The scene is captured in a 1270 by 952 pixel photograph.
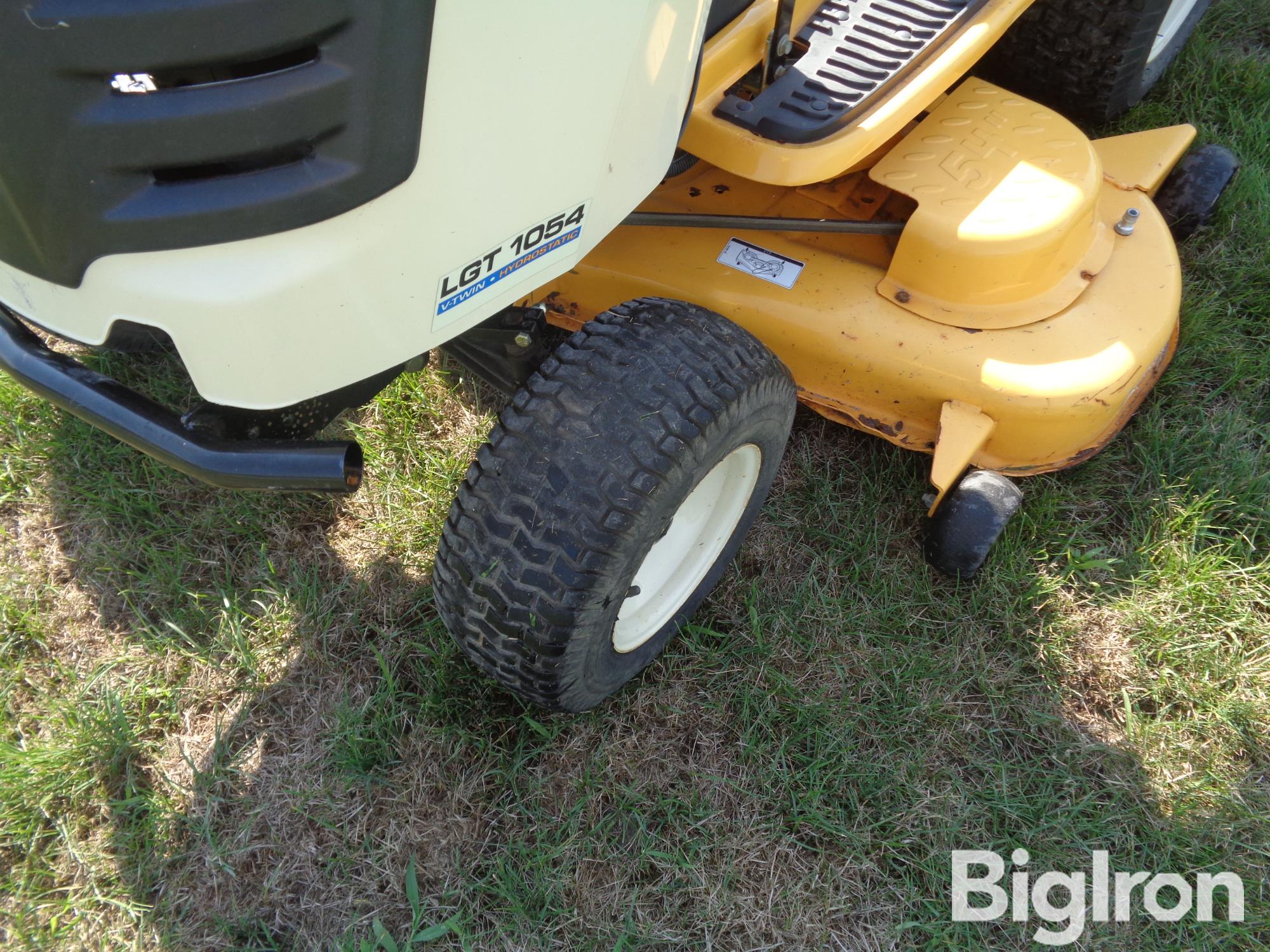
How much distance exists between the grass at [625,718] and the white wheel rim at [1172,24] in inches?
40.8

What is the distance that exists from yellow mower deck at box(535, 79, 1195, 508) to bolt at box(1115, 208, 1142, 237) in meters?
0.01

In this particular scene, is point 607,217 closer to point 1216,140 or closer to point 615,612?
point 615,612

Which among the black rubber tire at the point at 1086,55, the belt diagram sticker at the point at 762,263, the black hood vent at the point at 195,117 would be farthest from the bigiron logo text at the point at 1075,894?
the black rubber tire at the point at 1086,55

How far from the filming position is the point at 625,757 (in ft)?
5.50

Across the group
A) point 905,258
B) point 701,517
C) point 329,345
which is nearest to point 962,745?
point 701,517

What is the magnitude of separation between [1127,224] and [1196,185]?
1.49 ft

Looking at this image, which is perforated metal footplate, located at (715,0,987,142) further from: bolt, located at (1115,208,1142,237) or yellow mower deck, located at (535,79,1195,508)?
bolt, located at (1115,208,1142,237)

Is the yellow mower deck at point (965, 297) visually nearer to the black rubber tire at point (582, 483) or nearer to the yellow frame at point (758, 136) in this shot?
the yellow frame at point (758, 136)

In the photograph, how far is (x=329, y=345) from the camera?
1058 millimetres

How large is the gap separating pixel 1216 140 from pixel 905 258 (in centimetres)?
139

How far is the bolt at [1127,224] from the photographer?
196 cm

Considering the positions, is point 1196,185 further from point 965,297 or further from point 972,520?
point 972,520

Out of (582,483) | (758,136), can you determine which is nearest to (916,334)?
(758,136)

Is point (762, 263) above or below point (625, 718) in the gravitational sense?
above
